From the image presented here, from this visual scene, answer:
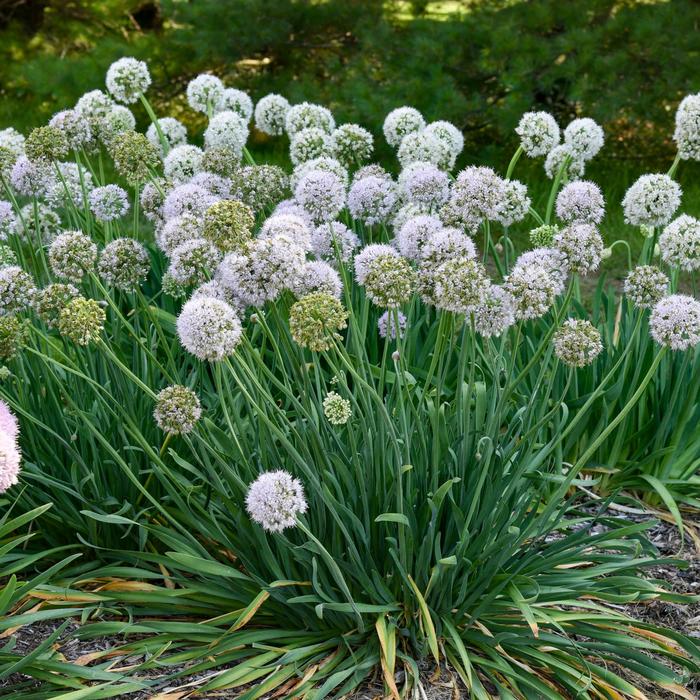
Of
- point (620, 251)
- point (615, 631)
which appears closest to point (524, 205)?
point (615, 631)

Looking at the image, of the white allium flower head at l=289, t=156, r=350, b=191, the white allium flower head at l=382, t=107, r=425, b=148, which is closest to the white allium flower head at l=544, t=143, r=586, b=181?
the white allium flower head at l=382, t=107, r=425, b=148

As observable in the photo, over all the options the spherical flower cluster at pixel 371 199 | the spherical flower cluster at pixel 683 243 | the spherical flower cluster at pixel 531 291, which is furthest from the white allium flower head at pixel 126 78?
the spherical flower cluster at pixel 683 243

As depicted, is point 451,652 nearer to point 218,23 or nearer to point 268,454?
point 268,454

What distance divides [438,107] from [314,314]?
567cm

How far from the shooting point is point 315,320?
2576 millimetres

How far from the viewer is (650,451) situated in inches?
166

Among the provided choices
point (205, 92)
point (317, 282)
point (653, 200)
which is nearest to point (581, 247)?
point (653, 200)

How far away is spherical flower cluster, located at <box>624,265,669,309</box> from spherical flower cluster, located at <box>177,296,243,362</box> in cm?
141

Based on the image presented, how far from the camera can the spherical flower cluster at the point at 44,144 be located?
3.75 metres

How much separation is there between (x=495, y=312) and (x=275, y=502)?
0.98 metres

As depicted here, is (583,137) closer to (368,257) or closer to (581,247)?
(581,247)

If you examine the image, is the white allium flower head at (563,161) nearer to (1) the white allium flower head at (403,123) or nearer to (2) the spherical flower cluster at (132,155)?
(1) the white allium flower head at (403,123)

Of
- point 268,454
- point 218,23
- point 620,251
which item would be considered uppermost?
point 218,23

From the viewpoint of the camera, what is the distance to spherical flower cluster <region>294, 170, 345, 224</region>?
336cm
